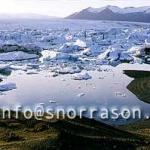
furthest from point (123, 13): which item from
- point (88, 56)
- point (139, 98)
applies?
point (139, 98)

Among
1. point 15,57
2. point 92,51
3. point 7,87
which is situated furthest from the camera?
point 92,51

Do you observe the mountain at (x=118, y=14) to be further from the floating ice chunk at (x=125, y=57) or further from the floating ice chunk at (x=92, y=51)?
the floating ice chunk at (x=125, y=57)

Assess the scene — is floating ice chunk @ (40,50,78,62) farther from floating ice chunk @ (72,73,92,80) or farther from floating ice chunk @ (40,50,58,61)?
floating ice chunk @ (72,73,92,80)

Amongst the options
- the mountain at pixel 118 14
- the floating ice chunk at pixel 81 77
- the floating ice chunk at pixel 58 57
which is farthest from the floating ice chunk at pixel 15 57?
the mountain at pixel 118 14

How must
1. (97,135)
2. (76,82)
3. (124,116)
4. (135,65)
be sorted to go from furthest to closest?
(135,65)
(76,82)
(124,116)
(97,135)

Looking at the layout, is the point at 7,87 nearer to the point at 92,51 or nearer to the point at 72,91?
the point at 72,91

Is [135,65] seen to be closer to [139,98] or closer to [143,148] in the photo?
[139,98]

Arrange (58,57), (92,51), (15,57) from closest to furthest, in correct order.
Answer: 1. (58,57)
2. (15,57)
3. (92,51)

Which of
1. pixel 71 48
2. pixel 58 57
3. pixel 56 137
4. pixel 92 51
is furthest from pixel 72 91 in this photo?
pixel 71 48
